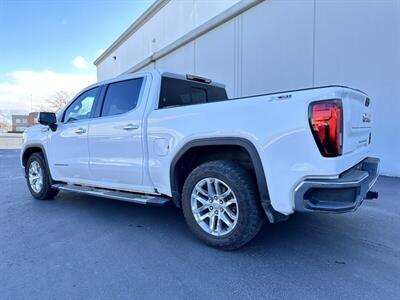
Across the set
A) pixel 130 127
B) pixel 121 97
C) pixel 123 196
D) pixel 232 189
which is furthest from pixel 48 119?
pixel 232 189

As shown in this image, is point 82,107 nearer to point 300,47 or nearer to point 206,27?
point 300,47

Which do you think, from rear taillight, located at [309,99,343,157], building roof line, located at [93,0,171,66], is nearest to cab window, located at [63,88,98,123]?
rear taillight, located at [309,99,343,157]

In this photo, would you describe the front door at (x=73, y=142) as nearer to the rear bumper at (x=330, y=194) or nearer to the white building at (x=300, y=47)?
the rear bumper at (x=330, y=194)

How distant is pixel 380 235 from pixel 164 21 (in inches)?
582

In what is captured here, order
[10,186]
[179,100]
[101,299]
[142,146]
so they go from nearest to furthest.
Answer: [101,299]
[142,146]
[179,100]
[10,186]

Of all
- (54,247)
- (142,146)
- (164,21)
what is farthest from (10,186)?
(164,21)

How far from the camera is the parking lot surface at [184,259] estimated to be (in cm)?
242

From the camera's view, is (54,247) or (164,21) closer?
(54,247)

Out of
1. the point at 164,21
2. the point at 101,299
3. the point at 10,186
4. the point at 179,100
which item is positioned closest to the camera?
the point at 101,299

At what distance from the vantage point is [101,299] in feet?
7.62

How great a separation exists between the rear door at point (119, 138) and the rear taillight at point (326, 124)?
6.78ft

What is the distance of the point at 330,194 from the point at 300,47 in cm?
659

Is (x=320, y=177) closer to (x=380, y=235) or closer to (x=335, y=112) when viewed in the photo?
(x=335, y=112)

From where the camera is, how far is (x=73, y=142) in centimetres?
466
